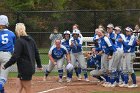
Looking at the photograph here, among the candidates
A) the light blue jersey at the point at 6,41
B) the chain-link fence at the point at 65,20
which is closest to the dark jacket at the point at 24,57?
the light blue jersey at the point at 6,41

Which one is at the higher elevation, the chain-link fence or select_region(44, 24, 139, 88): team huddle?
the chain-link fence

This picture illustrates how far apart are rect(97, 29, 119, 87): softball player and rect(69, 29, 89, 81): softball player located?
1.72 m

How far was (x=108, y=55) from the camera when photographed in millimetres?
15242

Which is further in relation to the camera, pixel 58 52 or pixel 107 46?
pixel 58 52

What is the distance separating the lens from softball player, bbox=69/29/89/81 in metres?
16.9

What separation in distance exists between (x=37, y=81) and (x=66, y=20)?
544cm

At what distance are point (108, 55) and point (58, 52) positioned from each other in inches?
83.1

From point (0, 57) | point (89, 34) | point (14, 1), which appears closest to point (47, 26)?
point (89, 34)

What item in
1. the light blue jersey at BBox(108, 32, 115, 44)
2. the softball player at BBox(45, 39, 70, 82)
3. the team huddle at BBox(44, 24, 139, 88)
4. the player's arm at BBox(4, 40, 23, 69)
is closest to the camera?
the player's arm at BBox(4, 40, 23, 69)

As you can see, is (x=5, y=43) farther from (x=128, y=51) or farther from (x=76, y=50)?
(x=76, y=50)

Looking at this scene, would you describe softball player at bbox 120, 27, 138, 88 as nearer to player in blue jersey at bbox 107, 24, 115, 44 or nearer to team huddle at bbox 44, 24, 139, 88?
team huddle at bbox 44, 24, 139, 88

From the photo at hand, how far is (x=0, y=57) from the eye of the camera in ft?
38.7

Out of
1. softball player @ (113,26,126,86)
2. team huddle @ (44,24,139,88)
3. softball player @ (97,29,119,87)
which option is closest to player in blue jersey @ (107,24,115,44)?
team huddle @ (44,24,139,88)

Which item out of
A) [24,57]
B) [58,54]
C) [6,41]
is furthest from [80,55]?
[24,57]
